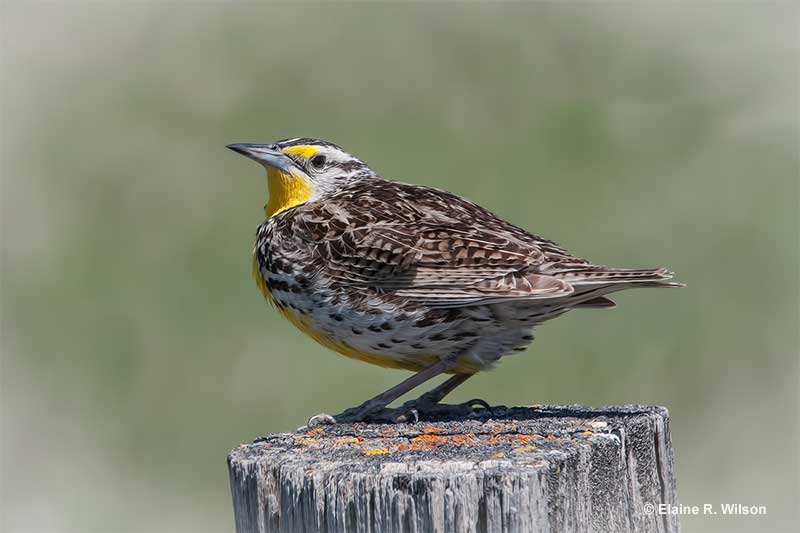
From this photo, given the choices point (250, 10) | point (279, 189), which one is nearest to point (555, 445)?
point (279, 189)

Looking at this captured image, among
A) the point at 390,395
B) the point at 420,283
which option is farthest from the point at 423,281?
the point at 390,395

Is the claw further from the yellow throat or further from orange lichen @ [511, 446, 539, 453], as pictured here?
the yellow throat

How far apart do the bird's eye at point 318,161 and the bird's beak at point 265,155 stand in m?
0.10

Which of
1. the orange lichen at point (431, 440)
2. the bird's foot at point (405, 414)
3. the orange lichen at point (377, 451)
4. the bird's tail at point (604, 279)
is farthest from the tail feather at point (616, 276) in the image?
the orange lichen at point (377, 451)

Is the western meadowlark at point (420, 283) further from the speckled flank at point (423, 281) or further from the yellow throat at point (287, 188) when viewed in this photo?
the yellow throat at point (287, 188)

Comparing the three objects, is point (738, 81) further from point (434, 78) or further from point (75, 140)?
point (75, 140)

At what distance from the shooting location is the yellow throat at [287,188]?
5.18m

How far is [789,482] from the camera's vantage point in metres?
6.11

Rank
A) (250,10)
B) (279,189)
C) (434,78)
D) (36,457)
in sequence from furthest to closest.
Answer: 1. (250,10)
2. (434,78)
3. (36,457)
4. (279,189)

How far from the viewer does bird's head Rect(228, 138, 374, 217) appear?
514cm

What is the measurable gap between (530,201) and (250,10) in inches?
127

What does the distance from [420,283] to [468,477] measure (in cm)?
130

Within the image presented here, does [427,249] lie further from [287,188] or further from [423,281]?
[287,188]

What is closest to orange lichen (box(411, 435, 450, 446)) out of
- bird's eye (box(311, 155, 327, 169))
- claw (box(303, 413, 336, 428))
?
claw (box(303, 413, 336, 428))
